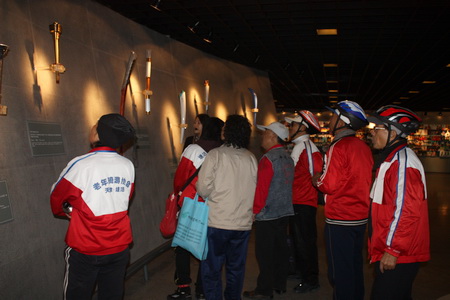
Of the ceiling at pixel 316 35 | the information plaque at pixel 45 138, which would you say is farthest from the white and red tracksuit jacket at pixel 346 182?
the ceiling at pixel 316 35

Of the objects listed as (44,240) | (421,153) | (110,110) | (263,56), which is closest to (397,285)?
(44,240)

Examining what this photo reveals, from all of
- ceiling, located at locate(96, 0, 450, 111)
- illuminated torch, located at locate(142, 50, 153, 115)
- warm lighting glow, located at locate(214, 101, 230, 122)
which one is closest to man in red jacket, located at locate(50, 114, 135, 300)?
illuminated torch, located at locate(142, 50, 153, 115)

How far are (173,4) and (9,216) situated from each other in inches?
138

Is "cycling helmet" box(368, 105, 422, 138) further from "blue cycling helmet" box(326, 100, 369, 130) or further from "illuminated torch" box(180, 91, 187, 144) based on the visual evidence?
"illuminated torch" box(180, 91, 187, 144)

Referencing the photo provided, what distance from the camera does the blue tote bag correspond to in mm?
2775

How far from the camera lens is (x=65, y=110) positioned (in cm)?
325

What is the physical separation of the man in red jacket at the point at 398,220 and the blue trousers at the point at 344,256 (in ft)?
1.86

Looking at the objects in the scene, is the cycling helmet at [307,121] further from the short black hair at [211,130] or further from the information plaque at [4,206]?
the information plaque at [4,206]

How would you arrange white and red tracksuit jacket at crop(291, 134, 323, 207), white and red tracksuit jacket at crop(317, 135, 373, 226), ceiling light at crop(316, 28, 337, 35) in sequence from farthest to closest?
ceiling light at crop(316, 28, 337, 35) < white and red tracksuit jacket at crop(291, 134, 323, 207) < white and red tracksuit jacket at crop(317, 135, 373, 226)

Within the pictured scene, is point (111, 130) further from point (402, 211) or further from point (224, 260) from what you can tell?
point (402, 211)

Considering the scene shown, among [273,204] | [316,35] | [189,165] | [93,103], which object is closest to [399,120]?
[273,204]

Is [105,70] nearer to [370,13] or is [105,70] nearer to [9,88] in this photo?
[9,88]

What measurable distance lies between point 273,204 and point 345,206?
2.25 ft

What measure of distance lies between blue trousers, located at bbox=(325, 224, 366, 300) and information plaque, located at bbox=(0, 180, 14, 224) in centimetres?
214
